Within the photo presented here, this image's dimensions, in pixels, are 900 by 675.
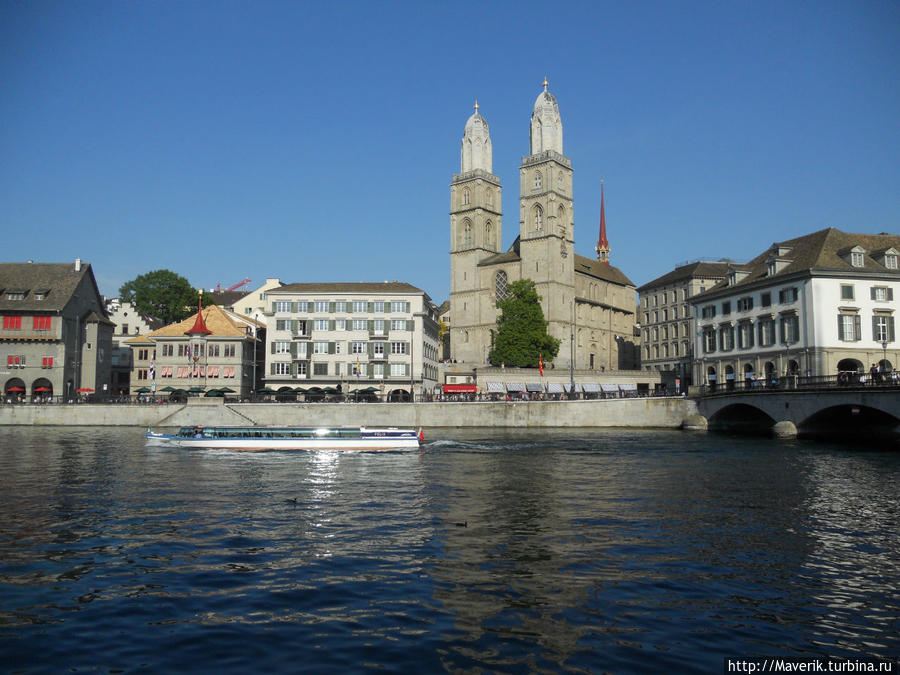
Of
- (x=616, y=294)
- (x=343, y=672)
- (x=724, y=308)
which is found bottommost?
(x=343, y=672)

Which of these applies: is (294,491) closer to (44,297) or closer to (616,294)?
(44,297)

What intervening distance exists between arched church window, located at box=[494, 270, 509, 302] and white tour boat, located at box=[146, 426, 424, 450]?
6834 cm

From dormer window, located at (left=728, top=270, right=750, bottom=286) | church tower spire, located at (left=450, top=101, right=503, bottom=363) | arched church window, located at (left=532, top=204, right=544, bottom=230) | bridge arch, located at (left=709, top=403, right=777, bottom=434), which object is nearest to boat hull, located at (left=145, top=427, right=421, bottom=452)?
bridge arch, located at (left=709, top=403, right=777, bottom=434)

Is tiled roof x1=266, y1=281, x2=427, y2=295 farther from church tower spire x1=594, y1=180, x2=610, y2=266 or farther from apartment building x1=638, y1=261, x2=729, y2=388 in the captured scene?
church tower spire x1=594, y1=180, x2=610, y2=266

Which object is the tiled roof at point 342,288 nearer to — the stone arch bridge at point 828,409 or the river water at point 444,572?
the stone arch bridge at point 828,409

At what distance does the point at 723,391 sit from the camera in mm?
68125

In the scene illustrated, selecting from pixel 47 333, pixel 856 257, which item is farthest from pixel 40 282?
pixel 856 257

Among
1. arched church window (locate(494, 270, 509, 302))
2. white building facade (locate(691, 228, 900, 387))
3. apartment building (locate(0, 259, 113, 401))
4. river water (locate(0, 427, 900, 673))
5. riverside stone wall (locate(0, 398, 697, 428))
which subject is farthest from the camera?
arched church window (locate(494, 270, 509, 302))

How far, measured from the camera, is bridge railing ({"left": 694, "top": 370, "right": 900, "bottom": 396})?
5057 centimetres

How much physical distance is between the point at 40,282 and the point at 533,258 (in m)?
69.2

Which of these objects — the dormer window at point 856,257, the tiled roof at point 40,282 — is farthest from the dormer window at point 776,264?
the tiled roof at point 40,282

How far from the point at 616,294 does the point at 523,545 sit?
118 meters

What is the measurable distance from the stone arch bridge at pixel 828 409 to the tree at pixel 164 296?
274 feet

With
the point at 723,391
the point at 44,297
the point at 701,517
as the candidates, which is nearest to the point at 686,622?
the point at 701,517
